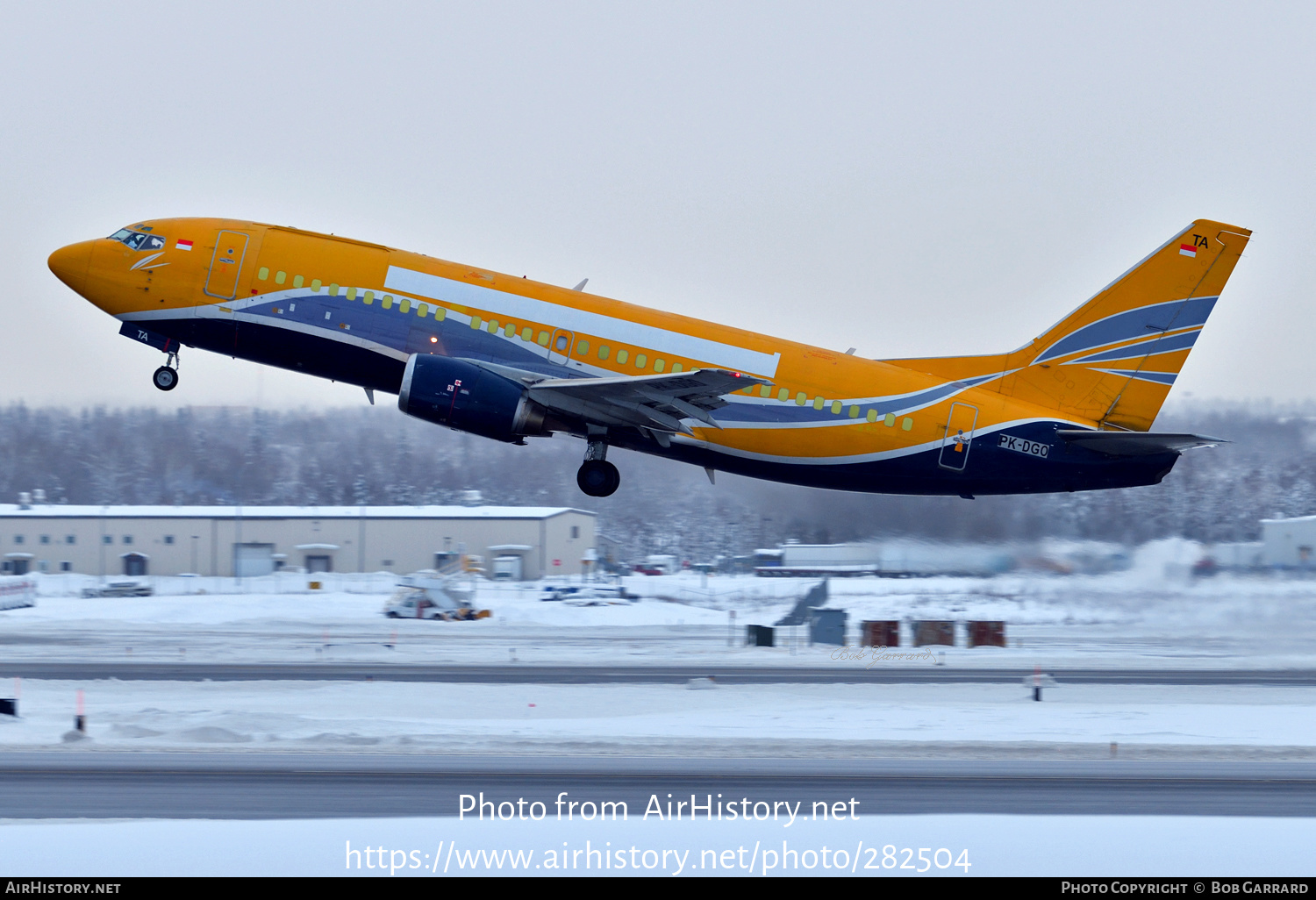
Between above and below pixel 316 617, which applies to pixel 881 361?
above

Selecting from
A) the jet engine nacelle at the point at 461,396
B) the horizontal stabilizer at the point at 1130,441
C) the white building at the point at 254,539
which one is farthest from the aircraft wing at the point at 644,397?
the white building at the point at 254,539

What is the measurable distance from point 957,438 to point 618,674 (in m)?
11.7

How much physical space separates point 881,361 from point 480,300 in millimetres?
9603

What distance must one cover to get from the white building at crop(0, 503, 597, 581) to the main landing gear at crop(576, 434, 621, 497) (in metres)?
50.5

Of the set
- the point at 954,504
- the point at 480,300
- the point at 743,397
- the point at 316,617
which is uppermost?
the point at 480,300

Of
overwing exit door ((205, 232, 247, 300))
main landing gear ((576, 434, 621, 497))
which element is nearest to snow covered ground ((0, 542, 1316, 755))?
main landing gear ((576, 434, 621, 497))

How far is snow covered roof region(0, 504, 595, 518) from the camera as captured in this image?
259 ft

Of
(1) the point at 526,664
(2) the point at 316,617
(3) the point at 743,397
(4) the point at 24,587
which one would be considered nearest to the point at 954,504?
(3) the point at 743,397

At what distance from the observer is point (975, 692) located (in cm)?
3225

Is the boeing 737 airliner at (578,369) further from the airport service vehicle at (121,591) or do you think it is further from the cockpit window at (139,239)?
the airport service vehicle at (121,591)

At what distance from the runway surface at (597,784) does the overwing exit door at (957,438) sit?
8189mm

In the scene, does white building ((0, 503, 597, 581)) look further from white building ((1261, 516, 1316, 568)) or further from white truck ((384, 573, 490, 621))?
white building ((1261, 516, 1316, 568))
